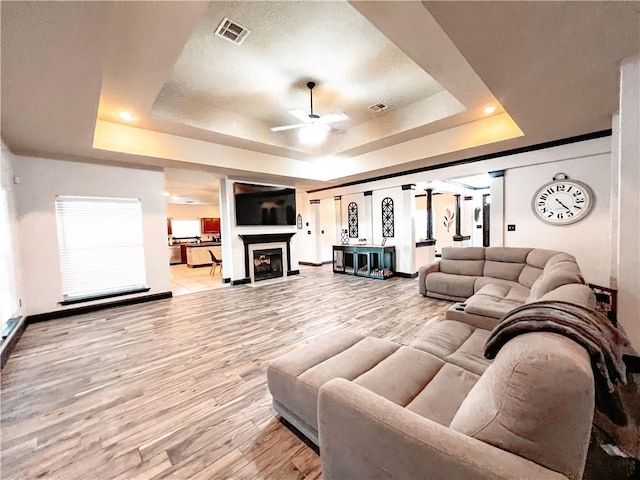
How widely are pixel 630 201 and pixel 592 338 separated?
2059 mm

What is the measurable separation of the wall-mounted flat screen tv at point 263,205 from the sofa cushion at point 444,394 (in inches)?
223

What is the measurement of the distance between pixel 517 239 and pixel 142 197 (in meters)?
7.11

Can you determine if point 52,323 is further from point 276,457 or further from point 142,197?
point 276,457

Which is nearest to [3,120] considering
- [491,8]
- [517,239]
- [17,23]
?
[17,23]

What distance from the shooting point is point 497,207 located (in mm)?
5117

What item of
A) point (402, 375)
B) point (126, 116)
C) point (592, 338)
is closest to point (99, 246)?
point (126, 116)

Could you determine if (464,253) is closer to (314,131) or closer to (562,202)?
(562,202)

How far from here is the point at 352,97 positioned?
4.17 m

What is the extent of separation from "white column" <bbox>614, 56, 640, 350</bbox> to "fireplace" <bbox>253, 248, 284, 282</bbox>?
6.11 m

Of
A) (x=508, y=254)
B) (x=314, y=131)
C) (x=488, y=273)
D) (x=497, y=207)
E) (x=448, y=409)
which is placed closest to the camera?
(x=448, y=409)

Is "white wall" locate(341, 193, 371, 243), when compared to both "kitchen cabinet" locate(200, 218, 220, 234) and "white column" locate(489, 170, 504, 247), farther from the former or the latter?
"kitchen cabinet" locate(200, 218, 220, 234)

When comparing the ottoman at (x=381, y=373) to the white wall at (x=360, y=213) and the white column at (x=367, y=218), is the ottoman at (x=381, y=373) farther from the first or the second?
the white wall at (x=360, y=213)

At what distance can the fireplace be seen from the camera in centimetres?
673

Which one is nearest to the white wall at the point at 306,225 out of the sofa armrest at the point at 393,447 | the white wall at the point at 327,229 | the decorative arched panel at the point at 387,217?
the white wall at the point at 327,229
